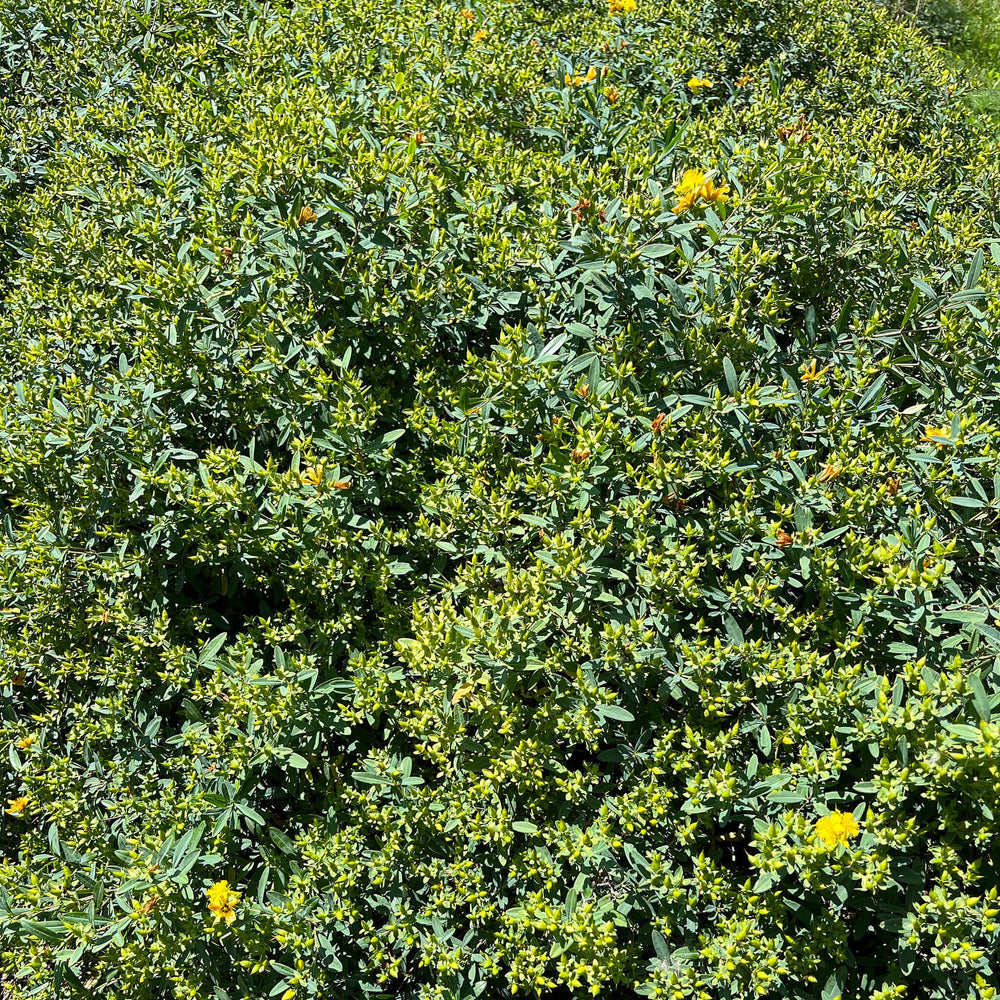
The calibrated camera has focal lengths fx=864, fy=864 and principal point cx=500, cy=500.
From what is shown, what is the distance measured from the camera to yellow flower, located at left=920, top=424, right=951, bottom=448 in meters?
2.04

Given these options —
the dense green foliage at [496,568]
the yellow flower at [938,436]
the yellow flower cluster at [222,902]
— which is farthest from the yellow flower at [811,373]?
the yellow flower cluster at [222,902]

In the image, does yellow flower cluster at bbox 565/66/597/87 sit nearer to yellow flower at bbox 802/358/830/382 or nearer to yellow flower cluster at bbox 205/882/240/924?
yellow flower at bbox 802/358/830/382

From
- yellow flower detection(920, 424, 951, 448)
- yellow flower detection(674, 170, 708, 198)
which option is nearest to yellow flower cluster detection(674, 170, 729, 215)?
yellow flower detection(674, 170, 708, 198)

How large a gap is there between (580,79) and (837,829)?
2.52m

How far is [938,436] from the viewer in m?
2.06

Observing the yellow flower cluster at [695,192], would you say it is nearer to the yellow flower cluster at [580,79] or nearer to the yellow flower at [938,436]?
the yellow flower at [938,436]

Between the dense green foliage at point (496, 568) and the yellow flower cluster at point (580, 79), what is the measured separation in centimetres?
19

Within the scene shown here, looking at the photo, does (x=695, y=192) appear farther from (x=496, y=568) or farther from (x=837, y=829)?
(x=837, y=829)

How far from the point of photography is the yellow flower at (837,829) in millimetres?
1740

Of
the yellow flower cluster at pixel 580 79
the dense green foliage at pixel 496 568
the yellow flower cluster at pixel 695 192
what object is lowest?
the dense green foliage at pixel 496 568

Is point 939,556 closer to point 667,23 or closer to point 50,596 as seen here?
point 50,596

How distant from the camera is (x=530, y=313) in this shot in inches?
92.0

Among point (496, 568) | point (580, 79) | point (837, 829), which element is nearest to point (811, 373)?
point (496, 568)

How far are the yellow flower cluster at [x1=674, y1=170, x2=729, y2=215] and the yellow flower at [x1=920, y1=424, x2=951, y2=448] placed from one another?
30.6 inches
